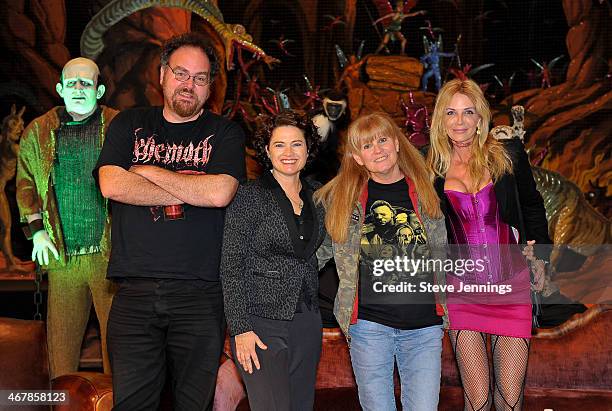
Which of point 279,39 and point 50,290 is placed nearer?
point 50,290

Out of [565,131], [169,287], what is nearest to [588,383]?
[169,287]

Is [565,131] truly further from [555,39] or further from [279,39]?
[279,39]

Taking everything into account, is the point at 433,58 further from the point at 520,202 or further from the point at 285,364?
the point at 285,364

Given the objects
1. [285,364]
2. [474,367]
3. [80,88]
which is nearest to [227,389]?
[285,364]

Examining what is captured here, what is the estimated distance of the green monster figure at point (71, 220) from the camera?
3.84 metres

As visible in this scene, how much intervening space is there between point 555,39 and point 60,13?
402 cm

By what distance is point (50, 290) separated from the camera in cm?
392

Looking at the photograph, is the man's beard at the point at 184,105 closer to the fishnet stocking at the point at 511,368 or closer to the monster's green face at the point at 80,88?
the fishnet stocking at the point at 511,368

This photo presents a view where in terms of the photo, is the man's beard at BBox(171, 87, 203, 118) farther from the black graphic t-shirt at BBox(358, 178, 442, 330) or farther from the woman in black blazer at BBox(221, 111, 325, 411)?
the black graphic t-shirt at BBox(358, 178, 442, 330)

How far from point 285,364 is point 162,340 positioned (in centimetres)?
44

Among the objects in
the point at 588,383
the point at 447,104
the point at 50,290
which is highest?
the point at 447,104

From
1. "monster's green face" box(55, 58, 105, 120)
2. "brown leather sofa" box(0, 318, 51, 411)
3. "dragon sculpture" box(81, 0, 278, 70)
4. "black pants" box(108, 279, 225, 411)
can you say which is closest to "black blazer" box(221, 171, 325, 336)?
"black pants" box(108, 279, 225, 411)

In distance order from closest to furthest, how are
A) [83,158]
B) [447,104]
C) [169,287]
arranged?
[169,287]
[447,104]
[83,158]

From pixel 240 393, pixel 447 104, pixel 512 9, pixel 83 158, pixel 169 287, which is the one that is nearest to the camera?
pixel 169 287
